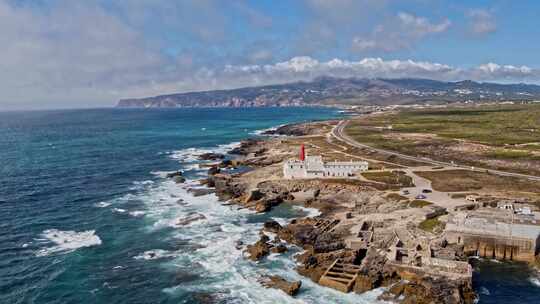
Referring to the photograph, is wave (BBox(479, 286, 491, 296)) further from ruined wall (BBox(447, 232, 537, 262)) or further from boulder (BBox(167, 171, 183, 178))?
boulder (BBox(167, 171, 183, 178))

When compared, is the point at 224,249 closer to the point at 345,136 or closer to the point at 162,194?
the point at 162,194

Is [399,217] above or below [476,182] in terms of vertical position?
below

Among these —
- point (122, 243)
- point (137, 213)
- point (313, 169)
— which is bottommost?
point (122, 243)

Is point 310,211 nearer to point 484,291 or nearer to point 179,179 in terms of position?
point 484,291

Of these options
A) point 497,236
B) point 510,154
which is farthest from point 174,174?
point 510,154

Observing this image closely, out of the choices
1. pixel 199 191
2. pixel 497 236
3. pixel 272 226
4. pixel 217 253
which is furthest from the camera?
pixel 199 191

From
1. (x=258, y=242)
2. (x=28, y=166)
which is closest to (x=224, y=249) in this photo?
(x=258, y=242)

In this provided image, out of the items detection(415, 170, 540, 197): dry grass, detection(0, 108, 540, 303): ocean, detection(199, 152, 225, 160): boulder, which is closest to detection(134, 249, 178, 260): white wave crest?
detection(0, 108, 540, 303): ocean
